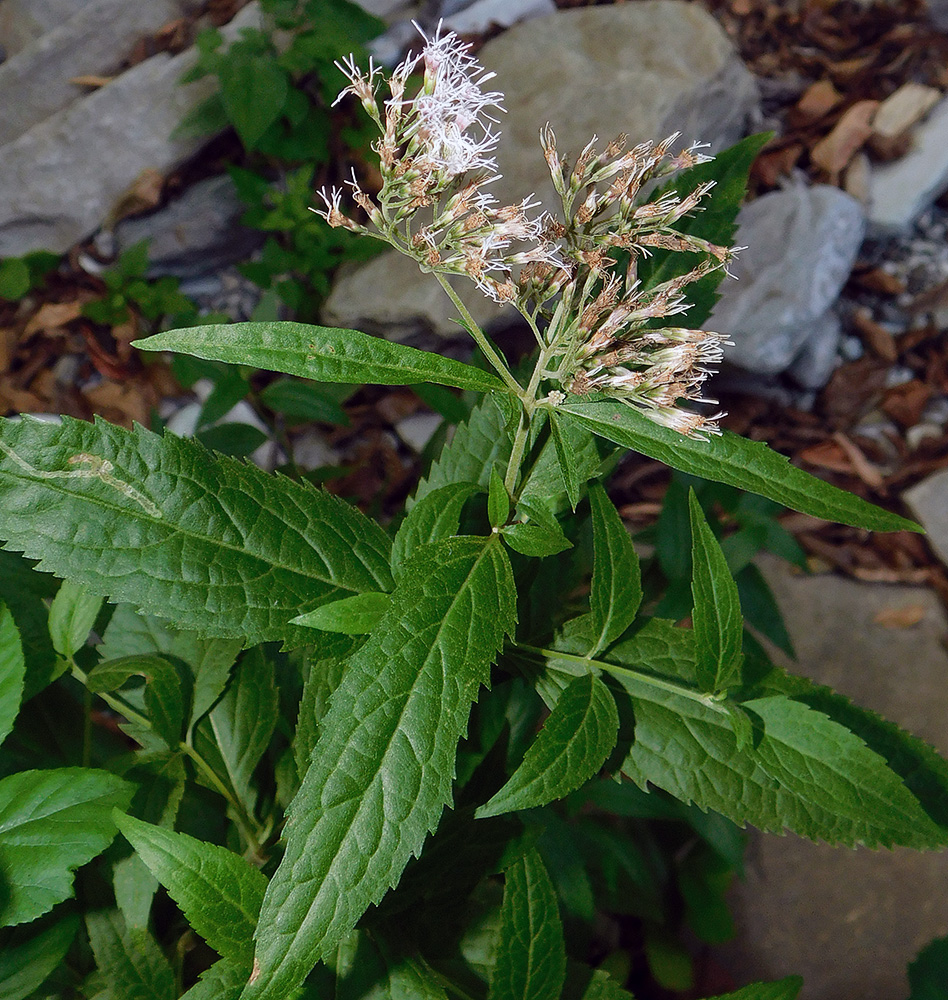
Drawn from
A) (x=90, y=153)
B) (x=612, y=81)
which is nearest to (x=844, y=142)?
(x=612, y=81)

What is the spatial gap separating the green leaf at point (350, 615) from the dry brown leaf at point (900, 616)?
1.98 meters

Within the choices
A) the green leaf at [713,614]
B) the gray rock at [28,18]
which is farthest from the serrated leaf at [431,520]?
the gray rock at [28,18]

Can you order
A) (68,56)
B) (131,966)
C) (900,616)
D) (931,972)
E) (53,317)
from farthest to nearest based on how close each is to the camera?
1. (68,56)
2. (53,317)
3. (900,616)
4. (931,972)
5. (131,966)

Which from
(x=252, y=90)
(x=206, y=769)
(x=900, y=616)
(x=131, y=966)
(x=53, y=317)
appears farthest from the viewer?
(x=53, y=317)

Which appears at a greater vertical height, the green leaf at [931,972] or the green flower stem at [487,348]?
the green flower stem at [487,348]

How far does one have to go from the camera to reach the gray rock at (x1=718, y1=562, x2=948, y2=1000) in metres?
1.87

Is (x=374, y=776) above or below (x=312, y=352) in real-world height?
below

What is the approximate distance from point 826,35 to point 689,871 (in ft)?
9.02

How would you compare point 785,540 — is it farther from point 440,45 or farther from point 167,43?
point 167,43

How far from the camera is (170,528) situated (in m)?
0.78

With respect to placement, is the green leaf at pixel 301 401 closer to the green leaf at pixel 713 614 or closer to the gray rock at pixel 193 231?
the green leaf at pixel 713 614

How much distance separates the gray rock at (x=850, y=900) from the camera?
1868mm

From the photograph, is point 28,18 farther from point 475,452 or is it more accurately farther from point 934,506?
point 934,506

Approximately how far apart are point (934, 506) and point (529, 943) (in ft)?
6.80
